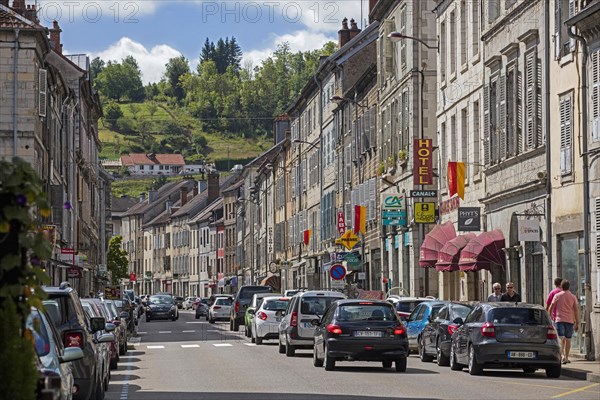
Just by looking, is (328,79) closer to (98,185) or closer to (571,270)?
(98,185)

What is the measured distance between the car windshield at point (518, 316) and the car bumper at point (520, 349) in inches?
18.7

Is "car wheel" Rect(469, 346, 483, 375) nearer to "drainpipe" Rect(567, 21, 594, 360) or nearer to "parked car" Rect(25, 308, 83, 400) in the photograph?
"drainpipe" Rect(567, 21, 594, 360)

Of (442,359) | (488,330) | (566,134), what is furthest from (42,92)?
(488,330)

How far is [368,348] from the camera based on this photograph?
27141mm

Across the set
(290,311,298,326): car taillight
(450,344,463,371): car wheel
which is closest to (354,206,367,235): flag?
(290,311,298,326): car taillight

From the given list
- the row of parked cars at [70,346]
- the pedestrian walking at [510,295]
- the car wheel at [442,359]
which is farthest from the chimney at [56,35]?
the row of parked cars at [70,346]

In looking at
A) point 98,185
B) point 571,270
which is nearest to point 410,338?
point 571,270

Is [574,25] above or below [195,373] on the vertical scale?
above

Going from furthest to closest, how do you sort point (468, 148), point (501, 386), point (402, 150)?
1. point (402, 150)
2. point (468, 148)
3. point (501, 386)

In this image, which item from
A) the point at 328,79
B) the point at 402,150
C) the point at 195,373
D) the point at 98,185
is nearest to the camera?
the point at 195,373

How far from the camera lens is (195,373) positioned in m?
27.0

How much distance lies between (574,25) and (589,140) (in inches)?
103

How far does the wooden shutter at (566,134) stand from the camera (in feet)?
105

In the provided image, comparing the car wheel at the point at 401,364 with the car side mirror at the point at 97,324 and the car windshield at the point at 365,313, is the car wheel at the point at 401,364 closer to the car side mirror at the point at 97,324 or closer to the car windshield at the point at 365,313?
the car windshield at the point at 365,313
